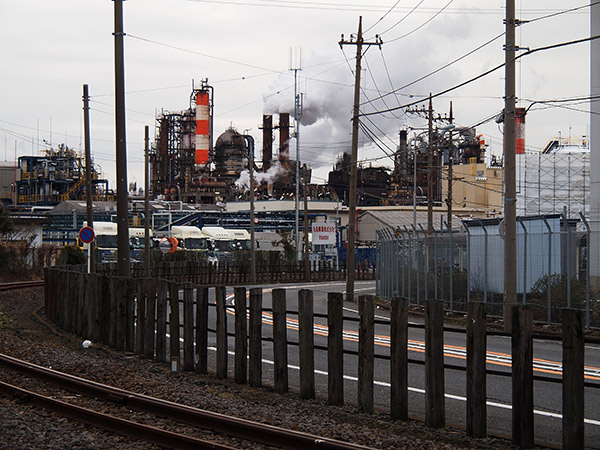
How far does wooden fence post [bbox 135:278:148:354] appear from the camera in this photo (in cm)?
1381

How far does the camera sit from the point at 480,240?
22438mm

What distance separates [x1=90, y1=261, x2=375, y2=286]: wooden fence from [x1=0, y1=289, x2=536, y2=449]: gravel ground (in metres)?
22.5

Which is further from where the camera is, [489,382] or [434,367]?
[489,382]

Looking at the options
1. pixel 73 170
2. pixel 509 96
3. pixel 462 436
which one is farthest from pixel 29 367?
pixel 73 170

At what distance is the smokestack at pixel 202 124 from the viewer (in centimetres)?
9450

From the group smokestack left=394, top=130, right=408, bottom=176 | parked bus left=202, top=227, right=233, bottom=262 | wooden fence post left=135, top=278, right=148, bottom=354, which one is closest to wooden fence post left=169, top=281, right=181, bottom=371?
wooden fence post left=135, top=278, right=148, bottom=354

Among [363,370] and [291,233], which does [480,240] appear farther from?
[291,233]

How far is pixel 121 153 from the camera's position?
18.7 m

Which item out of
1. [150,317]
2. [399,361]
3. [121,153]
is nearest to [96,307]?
[150,317]

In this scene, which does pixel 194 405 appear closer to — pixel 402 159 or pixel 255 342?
pixel 255 342

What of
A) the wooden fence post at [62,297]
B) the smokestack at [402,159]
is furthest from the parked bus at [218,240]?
the wooden fence post at [62,297]

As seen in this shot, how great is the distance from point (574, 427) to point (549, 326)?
12027mm

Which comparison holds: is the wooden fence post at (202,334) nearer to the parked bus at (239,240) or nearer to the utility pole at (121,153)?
the utility pole at (121,153)

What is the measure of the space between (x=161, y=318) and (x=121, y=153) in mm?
6686
